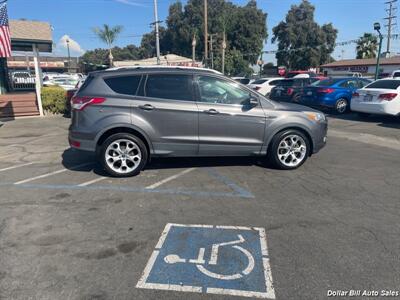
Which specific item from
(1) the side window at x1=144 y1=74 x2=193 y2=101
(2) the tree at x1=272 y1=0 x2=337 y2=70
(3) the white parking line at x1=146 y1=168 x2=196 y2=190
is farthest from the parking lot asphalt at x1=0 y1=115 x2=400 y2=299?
(2) the tree at x1=272 y1=0 x2=337 y2=70

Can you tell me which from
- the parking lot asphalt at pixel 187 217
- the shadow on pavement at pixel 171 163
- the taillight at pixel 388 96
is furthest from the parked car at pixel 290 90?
the shadow on pavement at pixel 171 163

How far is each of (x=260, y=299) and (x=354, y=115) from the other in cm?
1234

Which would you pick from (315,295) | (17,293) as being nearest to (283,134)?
(315,295)

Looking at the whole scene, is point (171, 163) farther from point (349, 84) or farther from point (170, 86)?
point (349, 84)

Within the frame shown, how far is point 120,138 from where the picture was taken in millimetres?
5438

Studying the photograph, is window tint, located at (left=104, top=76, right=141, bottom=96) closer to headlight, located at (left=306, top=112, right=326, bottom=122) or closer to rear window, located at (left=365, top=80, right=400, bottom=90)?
headlight, located at (left=306, top=112, right=326, bottom=122)

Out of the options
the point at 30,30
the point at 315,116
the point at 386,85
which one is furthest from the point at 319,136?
the point at 30,30

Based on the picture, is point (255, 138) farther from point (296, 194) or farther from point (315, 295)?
point (315, 295)

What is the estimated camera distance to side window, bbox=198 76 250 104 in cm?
563

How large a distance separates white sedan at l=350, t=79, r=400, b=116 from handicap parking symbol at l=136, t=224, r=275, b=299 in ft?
29.6

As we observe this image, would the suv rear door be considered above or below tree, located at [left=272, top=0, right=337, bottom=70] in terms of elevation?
below

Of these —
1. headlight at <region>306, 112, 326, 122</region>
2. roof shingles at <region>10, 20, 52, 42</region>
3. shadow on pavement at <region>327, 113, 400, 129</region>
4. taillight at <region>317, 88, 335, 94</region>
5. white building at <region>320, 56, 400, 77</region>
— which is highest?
roof shingles at <region>10, 20, 52, 42</region>

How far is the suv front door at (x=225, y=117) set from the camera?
5578 millimetres

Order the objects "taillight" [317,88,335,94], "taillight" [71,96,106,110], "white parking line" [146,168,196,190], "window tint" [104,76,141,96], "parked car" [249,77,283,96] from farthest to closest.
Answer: "parked car" [249,77,283,96] < "taillight" [317,88,335,94] < "window tint" [104,76,141,96] < "taillight" [71,96,106,110] < "white parking line" [146,168,196,190]
